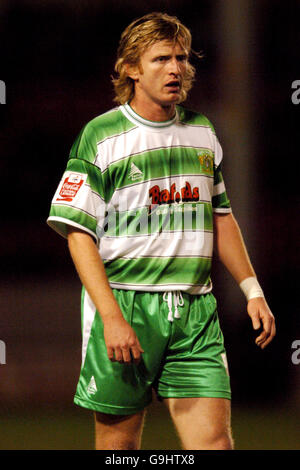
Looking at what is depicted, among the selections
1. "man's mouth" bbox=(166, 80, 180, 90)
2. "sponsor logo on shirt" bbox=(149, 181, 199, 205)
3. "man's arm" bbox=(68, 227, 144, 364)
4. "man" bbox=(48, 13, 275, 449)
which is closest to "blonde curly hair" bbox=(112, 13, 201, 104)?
"man" bbox=(48, 13, 275, 449)

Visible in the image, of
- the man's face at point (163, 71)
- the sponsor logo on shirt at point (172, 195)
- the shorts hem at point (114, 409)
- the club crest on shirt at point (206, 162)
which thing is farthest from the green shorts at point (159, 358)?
the man's face at point (163, 71)

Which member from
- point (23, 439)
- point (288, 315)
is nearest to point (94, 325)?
point (23, 439)

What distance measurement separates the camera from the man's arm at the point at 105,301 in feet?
10.4

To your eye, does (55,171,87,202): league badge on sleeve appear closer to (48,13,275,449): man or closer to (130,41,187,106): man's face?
(48,13,275,449): man

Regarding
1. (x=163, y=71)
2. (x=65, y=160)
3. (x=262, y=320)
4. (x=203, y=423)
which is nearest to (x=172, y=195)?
(x=163, y=71)

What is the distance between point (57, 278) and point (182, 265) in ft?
7.57

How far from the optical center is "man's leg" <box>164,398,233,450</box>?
3.26m

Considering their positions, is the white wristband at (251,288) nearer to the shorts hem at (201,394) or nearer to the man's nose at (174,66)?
the shorts hem at (201,394)

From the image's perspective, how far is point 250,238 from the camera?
18.3 ft

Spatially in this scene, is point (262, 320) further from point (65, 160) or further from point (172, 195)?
point (65, 160)

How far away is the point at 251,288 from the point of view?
3523mm

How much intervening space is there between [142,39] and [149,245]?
0.77 metres

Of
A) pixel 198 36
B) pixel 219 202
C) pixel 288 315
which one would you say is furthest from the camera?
pixel 288 315

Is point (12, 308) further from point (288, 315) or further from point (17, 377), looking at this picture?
point (288, 315)
